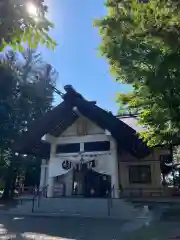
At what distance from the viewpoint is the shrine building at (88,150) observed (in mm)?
11457

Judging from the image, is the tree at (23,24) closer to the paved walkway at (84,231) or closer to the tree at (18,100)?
the paved walkway at (84,231)

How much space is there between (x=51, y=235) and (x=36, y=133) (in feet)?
23.0

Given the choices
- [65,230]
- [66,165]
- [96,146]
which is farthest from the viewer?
[96,146]

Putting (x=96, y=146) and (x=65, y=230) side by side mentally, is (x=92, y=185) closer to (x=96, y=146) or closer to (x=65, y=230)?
(x=96, y=146)

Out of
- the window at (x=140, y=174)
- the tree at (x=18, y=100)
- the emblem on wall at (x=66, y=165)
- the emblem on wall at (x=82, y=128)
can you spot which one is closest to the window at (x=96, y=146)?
the emblem on wall at (x=82, y=128)

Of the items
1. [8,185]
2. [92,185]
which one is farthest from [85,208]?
[8,185]

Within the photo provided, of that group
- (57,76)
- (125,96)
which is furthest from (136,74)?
(57,76)

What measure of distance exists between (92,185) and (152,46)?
36.5 feet

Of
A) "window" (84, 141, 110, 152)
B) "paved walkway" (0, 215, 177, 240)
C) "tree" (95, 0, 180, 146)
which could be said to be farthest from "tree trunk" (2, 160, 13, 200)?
"tree" (95, 0, 180, 146)

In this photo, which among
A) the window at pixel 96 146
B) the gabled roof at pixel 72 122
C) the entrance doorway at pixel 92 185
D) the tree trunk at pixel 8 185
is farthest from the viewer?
the tree trunk at pixel 8 185

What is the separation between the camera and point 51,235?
6551mm

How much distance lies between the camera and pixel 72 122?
1358 cm

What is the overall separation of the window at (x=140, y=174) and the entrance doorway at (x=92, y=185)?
1.63 metres

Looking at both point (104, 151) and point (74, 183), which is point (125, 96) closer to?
point (104, 151)
